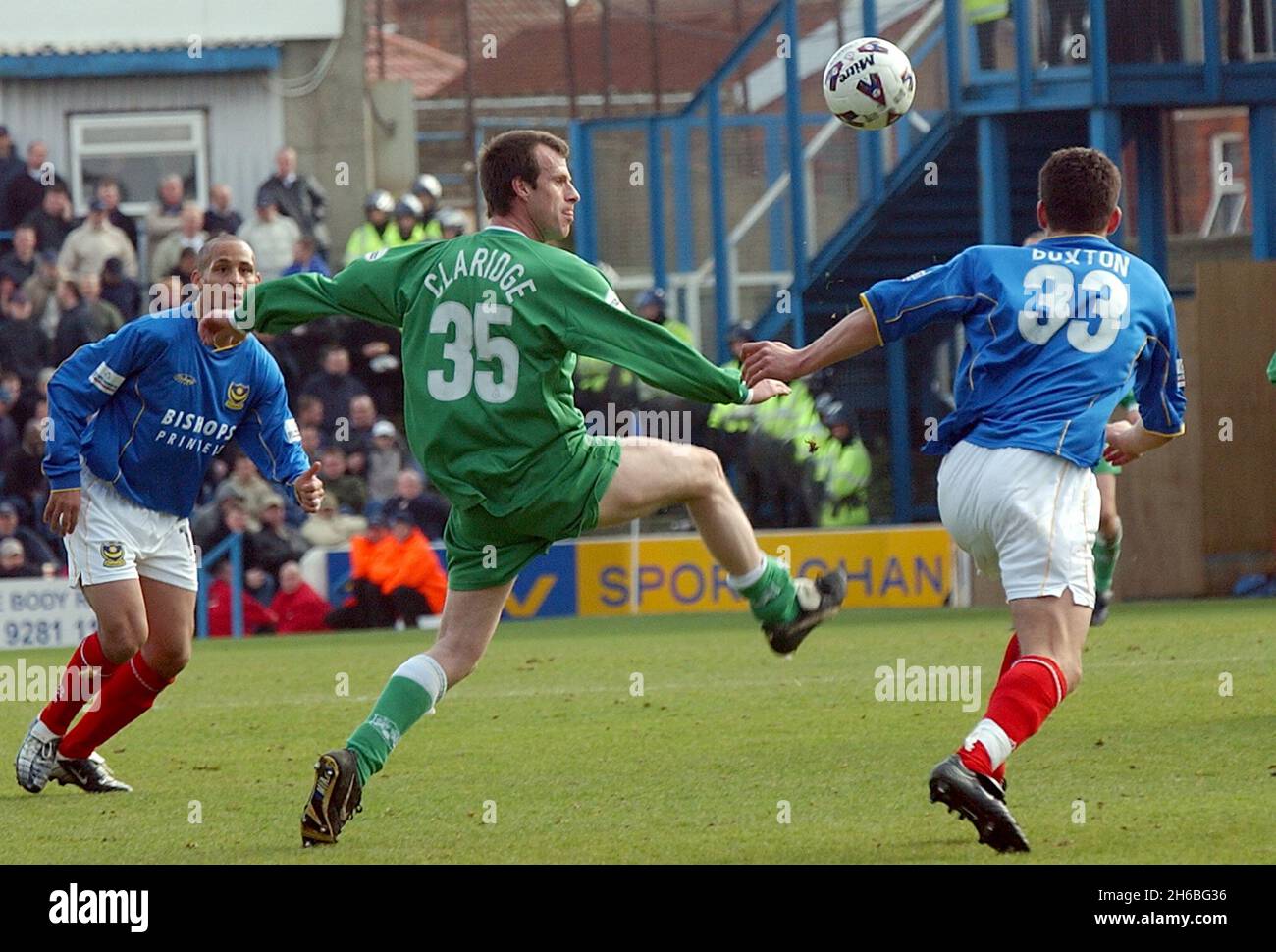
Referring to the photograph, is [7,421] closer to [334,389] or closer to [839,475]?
[334,389]

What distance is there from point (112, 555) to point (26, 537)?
10.5 m

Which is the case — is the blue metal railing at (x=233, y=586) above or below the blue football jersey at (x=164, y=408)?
below

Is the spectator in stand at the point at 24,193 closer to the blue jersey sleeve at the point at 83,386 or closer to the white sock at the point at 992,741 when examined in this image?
the blue jersey sleeve at the point at 83,386

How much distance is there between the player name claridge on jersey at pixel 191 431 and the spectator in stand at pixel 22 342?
1165cm

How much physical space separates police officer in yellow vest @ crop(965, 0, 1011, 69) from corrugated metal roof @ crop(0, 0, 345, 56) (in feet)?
30.9

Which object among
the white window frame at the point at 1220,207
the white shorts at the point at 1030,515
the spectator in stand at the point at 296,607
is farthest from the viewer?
the white window frame at the point at 1220,207

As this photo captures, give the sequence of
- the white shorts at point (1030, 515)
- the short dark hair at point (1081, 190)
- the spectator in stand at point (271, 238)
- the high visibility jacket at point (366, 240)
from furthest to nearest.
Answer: the spectator in stand at point (271, 238), the high visibility jacket at point (366, 240), the short dark hair at point (1081, 190), the white shorts at point (1030, 515)

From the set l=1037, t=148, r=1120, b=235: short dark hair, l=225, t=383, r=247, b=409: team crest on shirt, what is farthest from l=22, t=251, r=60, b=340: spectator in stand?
l=1037, t=148, r=1120, b=235: short dark hair

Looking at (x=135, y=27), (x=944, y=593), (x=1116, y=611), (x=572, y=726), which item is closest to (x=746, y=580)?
(x=572, y=726)

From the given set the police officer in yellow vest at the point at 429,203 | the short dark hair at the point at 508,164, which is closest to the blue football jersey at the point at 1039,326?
the short dark hair at the point at 508,164

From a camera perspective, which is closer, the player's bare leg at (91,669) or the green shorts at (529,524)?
the green shorts at (529,524)

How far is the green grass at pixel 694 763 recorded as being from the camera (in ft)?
20.6

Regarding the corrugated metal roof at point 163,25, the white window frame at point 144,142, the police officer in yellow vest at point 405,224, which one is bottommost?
the police officer in yellow vest at point 405,224

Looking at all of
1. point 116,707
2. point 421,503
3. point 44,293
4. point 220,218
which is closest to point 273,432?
point 116,707
